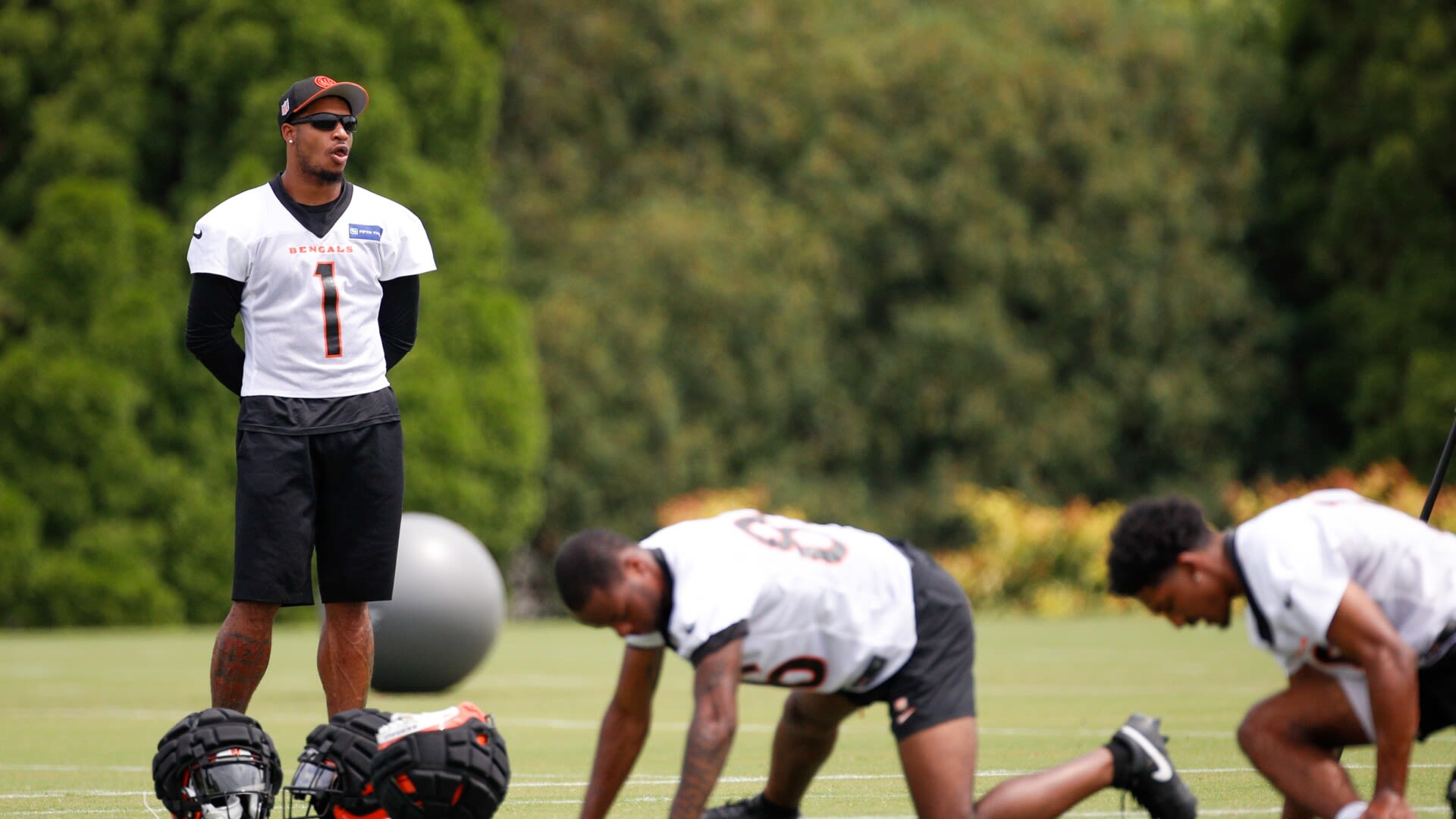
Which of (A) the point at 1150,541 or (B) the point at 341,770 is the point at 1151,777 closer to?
(A) the point at 1150,541

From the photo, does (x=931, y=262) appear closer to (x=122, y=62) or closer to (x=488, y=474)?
(x=488, y=474)

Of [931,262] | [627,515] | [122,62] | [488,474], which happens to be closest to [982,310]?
[931,262]

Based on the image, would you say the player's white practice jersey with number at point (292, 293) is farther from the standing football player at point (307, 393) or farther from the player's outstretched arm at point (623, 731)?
the player's outstretched arm at point (623, 731)

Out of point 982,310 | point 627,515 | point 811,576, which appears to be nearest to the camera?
point 811,576

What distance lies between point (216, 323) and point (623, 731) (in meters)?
2.58

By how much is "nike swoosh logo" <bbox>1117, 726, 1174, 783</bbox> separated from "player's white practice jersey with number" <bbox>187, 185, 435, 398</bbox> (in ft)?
10.2

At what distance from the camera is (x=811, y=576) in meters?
5.87

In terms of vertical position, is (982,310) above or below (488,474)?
above

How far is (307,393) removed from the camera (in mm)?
7227

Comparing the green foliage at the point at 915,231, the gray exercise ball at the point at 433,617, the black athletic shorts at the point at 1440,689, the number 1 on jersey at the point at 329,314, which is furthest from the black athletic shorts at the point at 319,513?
the green foliage at the point at 915,231

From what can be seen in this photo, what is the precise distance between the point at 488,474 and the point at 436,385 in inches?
65.5

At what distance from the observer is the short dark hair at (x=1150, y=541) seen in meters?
5.59

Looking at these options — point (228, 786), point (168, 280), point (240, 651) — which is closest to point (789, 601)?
point (228, 786)

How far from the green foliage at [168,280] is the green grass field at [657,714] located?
13.9 ft
